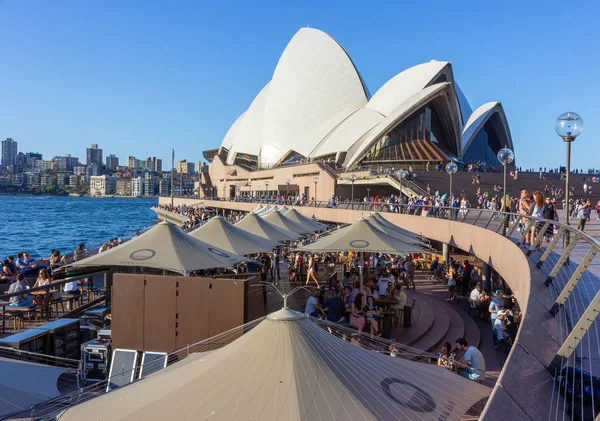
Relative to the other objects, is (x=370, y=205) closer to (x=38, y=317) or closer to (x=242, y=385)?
(x=38, y=317)

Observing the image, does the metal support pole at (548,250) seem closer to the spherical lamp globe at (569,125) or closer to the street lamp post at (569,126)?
the street lamp post at (569,126)

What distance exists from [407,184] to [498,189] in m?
5.33

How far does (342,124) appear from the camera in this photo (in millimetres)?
50281

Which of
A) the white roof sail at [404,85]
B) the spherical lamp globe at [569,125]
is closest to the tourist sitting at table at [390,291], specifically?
the spherical lamp globe at [569,125]

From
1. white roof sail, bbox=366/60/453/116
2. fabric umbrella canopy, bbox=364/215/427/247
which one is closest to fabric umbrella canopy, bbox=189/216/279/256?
fabric umbrella canopy, bbox=364/215/427/247

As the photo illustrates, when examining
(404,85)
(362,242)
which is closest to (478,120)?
(404,85)

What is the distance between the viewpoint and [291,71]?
184 feet

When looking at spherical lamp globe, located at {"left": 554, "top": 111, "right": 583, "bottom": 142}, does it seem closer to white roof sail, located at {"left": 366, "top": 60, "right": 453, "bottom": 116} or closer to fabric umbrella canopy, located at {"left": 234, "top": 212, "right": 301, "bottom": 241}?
fabric umbrella canopy, located at {"left": 234, "top": 212, "right": 301, "bottom": 241}

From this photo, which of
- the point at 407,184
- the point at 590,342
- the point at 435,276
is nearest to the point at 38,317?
the point at 590,342

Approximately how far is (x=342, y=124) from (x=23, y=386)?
47.4m

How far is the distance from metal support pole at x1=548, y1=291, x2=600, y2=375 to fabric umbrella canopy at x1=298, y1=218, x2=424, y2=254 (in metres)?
7.29

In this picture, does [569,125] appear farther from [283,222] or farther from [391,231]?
[283,222]

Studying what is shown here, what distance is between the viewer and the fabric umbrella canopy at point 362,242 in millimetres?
10859

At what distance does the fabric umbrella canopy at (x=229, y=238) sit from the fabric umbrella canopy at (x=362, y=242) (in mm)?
1459
